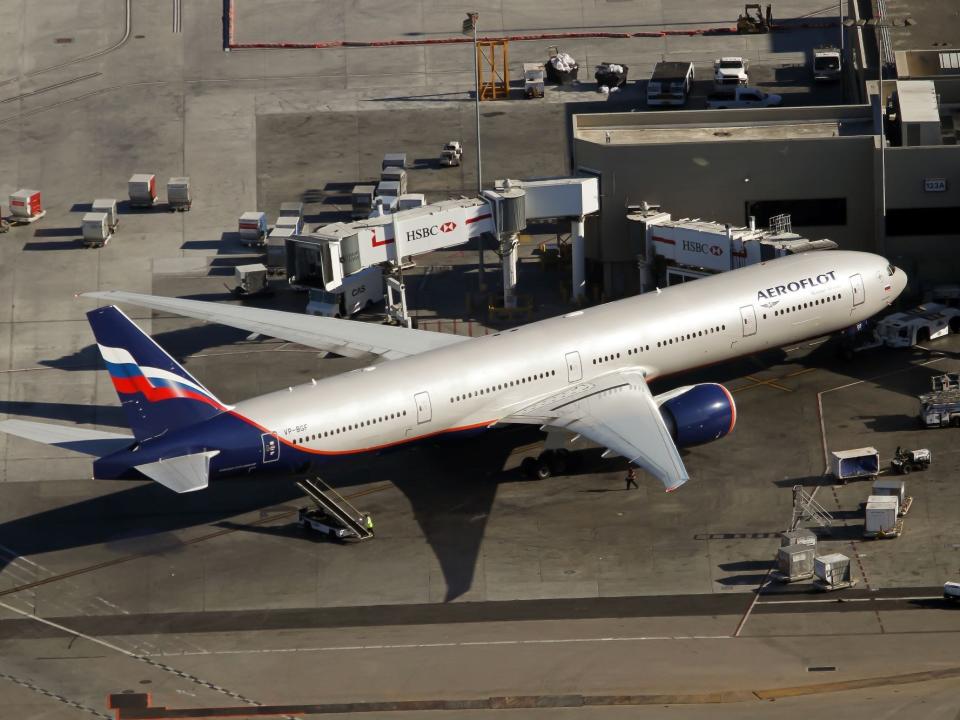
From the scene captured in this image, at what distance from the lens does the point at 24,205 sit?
317 ft

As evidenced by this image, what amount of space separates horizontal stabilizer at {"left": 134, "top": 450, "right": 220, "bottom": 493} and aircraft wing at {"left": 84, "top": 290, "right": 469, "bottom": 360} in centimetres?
1456

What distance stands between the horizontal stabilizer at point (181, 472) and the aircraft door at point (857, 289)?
3215 cm

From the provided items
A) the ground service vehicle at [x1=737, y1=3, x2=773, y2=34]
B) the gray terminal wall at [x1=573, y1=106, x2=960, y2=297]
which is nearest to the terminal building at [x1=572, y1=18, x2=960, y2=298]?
the gray terminal wall at [x1=573, y1=106, x2=960, y2=297]

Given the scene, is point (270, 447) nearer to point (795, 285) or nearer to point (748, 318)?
point (748, 318)

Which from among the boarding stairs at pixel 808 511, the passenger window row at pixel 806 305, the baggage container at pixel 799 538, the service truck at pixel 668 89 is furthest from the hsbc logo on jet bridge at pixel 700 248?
the service truck at pixel 668 89

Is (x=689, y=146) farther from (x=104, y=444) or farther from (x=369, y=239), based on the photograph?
(x=104, y=444)

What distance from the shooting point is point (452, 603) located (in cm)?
6269

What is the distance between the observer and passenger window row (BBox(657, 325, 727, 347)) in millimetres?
74000

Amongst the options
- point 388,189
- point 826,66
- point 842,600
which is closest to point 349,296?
point 388,189

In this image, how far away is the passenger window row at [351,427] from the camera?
6575 centimetres

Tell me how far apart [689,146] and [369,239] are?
16726 mm

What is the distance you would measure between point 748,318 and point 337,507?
20632 mm

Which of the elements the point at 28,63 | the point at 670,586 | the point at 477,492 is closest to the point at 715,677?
the point at 670,586

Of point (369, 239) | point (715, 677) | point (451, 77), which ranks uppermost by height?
point (451, 77)
